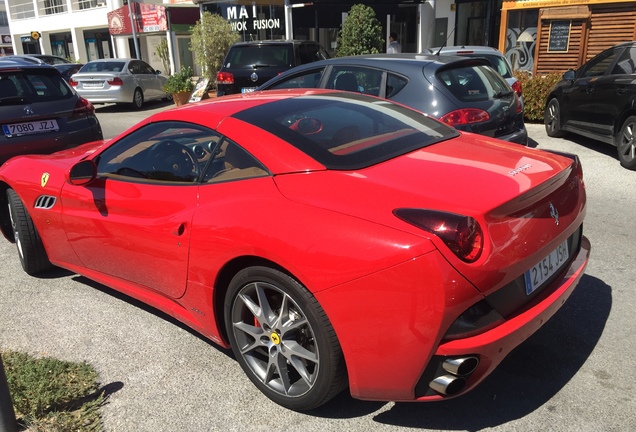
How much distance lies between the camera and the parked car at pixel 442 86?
5840 mm

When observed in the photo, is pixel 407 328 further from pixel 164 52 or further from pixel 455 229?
pixel 164 52

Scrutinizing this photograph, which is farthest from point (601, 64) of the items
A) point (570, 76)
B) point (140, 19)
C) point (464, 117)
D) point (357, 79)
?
point (140, 19)

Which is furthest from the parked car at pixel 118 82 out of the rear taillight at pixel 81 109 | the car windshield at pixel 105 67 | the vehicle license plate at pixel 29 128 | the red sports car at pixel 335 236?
the red sports car at pixel 335 236

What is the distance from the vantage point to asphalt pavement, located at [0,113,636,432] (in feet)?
9.06

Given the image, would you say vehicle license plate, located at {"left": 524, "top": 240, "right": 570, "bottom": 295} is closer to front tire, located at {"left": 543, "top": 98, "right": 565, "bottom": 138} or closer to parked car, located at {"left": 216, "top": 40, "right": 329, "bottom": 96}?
front tire, located at {"left": 543, "top": 98, "right": 565, "bottom": 138}

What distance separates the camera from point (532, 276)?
259 cm

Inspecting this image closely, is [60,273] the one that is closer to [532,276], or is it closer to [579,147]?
[532,276]

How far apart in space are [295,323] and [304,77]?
510cm

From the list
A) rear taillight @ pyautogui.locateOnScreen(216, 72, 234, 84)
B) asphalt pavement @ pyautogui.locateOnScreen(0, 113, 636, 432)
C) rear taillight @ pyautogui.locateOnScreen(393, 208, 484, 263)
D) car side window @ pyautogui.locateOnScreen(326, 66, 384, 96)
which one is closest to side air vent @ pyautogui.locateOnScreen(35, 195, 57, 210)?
asphalt pavement @ pyautogui.locateOnScreen(0, 113, 636, 432)

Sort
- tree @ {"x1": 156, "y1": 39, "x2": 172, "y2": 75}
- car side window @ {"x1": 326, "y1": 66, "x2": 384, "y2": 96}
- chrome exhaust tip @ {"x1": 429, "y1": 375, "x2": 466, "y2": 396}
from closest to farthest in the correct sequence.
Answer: chrome exhaust tip @ {"x1": 429, "y1": 375, "x2": 466, "y2": 396} → car side window @ {"x1": 326, "y1": 66, "x2": 384, "y2": 96} → tree @ {"x1": 156, "y1": 39, "x2": 172, "y2": 75}

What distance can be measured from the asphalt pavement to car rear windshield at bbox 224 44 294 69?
8.18 m

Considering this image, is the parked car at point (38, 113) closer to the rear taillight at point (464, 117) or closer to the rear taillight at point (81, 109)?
the rear taillight at point (81, 109)

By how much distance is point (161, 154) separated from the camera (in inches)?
140

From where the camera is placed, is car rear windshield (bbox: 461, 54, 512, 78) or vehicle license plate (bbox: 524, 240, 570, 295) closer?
vehicle license plate (bbox: 524, 240, 570, 295)
